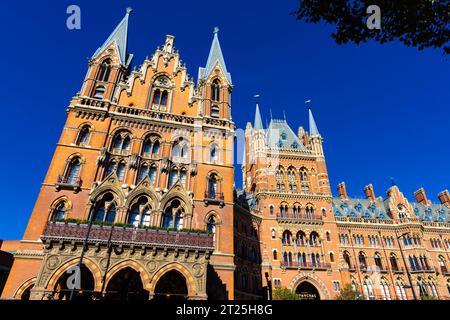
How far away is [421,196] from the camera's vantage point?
62375 mm

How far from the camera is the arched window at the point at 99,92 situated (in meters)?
28.9

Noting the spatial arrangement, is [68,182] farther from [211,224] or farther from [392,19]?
[392,19]

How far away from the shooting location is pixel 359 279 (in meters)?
44.3

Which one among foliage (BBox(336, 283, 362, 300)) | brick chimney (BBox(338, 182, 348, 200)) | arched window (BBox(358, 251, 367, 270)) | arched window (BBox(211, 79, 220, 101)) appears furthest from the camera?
brick chimney (BBox(338, 182, 348, 200))

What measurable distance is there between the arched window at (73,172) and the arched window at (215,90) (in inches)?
668

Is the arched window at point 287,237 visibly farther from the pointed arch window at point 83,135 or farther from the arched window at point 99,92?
the arched window at point 99,92

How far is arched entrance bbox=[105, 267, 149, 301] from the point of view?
1920 cm

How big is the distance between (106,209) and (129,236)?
4633 mm

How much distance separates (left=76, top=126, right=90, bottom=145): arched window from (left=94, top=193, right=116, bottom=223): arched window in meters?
6.37

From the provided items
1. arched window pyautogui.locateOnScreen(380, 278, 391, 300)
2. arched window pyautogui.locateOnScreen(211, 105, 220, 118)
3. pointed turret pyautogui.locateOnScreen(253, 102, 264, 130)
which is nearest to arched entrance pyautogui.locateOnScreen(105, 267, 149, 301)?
arched window pyautogui.locateOnScreen(211, 105, 220, 118)

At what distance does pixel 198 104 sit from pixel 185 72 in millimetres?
5094

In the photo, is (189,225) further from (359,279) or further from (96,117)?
(359,279)

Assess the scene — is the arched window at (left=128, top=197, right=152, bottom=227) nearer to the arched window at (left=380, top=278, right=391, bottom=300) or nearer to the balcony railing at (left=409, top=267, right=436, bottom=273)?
the arched window at (left=380, top=278, right=391, bottom=300)

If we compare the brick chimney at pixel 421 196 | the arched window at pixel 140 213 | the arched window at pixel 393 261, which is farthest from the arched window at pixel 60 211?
the brick chimney at pixel 421 196
